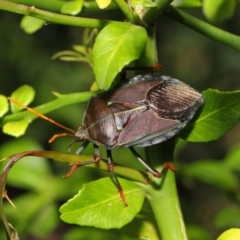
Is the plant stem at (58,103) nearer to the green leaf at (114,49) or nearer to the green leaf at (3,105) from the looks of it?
the green leaf at (3,105)

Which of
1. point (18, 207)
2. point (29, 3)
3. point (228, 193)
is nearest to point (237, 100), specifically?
point (29, 3)

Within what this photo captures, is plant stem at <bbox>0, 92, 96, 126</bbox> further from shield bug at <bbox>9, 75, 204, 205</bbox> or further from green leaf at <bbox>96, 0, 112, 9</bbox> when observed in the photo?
green leaf at <bbox>96, 0, 112, 9</bbox>

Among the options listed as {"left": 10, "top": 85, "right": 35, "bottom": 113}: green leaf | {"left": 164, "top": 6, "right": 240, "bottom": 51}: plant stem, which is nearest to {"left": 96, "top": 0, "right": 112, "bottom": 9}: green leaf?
{"left": 164, "top": 6, "right": 240, "bottom": 51}: plant stem

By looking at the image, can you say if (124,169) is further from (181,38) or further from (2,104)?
(181,38)

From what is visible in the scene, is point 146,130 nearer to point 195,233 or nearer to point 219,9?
point 219,9

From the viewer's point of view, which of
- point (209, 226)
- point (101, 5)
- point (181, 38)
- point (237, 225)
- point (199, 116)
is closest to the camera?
point (101, 5)

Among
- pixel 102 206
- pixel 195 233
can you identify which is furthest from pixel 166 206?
pixel 195 233
